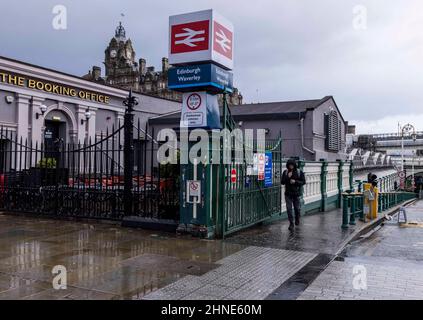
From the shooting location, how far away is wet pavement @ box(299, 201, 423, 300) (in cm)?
506

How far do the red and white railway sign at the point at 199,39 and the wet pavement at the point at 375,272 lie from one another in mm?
4732

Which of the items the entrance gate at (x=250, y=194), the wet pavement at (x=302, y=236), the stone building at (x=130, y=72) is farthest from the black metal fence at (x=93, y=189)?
the stone building at (x=130, y=72)

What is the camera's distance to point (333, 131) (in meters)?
24.1

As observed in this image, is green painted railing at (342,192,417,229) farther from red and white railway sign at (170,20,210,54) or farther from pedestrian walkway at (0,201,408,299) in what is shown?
red and white railway sign at (170,20,210,54)

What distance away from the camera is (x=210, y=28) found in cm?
799

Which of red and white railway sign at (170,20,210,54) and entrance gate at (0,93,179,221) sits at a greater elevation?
red and white railway sign at (170,20,210,54)

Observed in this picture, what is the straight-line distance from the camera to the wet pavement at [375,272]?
5.06 meters

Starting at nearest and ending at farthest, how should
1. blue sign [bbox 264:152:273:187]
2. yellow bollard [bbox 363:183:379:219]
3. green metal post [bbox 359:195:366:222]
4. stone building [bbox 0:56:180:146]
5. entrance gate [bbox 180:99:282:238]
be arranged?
1. entrance gate [bbox 180:99:282:238]
2. blue sign [bbox 264:152:273:187]
3. green metal post [bbox 359:195:366:222]
4. yellow bollard [bbox 363:183:379:219]
5. stone building [bbox 0:56:180:146]

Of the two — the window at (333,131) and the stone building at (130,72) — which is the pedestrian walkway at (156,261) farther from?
the stone building at (130,72)

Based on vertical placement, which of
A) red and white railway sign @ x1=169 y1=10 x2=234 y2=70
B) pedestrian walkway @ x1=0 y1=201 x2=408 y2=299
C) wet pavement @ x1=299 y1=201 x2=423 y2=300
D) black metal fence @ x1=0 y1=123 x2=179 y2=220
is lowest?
wet pavement @ x1=299 y1=201 x2=423 y2=300

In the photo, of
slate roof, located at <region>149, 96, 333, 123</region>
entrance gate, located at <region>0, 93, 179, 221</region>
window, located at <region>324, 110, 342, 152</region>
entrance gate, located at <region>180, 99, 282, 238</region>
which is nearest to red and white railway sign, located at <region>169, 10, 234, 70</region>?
entrance gate, located at <region>180, 99, 282, 238</region>

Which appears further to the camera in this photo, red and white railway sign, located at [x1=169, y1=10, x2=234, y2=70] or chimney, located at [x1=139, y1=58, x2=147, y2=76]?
chimney, located at [x1=139, y1=58, x2=147, y2=76]

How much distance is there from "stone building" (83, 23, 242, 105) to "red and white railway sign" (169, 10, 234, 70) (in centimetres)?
6130
